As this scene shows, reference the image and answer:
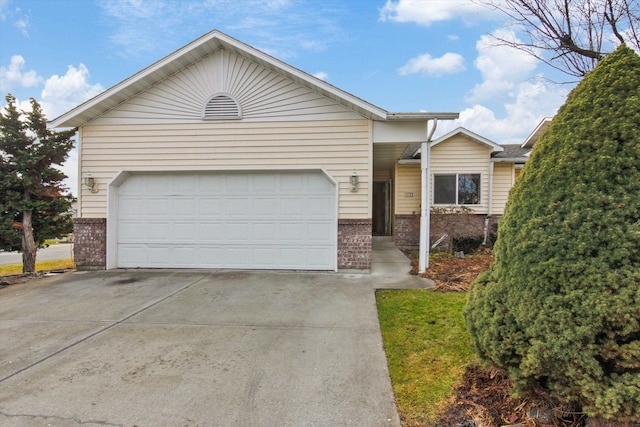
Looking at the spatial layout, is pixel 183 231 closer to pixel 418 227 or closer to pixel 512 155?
pixel 418 227

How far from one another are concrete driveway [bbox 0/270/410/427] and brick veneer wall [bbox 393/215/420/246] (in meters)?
6.52

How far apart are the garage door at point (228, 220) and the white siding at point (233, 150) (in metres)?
0.31

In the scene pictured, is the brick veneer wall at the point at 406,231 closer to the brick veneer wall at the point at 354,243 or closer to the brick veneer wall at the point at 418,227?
the brick veneer wall at the point at 418,227

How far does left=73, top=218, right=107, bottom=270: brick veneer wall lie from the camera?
8.24m

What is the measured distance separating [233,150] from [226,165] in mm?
383

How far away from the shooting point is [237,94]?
311 inches

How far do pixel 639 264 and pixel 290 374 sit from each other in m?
2.78

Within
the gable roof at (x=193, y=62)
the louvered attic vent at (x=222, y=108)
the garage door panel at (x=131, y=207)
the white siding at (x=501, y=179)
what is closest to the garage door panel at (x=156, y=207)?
the garage door panel at (x=131, y=207)

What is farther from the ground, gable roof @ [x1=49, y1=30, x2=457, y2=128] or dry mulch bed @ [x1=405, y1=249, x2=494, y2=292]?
gable roof @ [x1=49, y1=30, x2=457, y2=128]

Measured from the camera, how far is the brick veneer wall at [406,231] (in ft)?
40.8

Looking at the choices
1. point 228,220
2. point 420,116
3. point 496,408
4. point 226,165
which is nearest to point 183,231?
point 228,220

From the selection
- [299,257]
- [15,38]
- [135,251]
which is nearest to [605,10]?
[299,257]

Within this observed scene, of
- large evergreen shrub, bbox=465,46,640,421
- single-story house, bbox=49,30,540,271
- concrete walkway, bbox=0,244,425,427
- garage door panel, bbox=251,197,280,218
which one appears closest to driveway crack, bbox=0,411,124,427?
concrete walkway, bbox=0,244,425,427

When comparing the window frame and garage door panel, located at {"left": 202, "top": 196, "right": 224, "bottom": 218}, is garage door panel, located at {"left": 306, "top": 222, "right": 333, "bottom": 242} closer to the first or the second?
garage door panel, located at {"left": 202, "top": 196, "right": 224, "bottom": 218}
